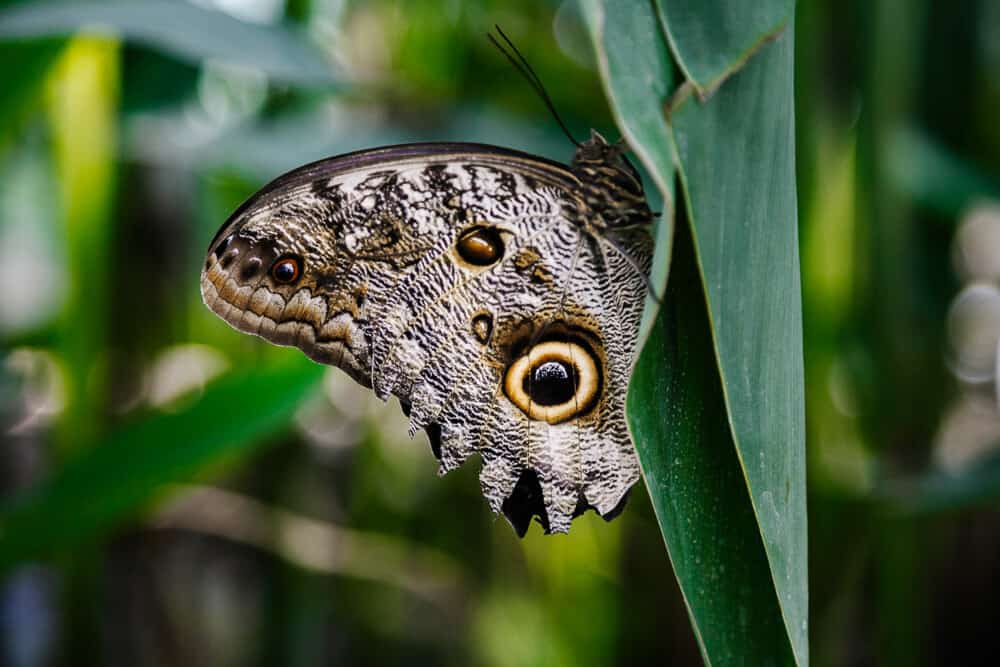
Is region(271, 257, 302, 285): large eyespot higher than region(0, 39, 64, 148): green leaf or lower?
lower

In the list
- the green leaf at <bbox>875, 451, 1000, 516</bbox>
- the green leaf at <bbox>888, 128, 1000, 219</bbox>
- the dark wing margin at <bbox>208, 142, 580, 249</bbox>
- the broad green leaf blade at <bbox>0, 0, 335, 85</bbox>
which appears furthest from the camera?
the green leaf at <bbox>888, 128, 1000, 219</bbox>

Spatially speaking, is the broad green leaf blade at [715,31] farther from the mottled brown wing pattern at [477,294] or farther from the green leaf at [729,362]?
the mottled brown wing pattern at [477,294]

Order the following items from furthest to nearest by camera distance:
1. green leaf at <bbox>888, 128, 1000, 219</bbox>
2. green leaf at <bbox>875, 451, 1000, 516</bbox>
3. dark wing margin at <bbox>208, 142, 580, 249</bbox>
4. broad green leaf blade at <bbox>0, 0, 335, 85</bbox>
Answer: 1. green leaf at <bbox>888, 128, 1000, 219</bbox>
2. green leaf at <bbox>875, 451, 1000, 516</bbox>
3. broad green leaf blade at <bbox>0, 0, 335, 85</bbox>
4. dark wing margin at <bbox>208, 142, 580, 249</bbox>

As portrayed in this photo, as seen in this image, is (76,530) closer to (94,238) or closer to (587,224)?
(94,238)

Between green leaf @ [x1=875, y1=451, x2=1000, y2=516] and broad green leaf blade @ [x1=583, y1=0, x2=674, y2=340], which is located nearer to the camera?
broad green leaf blade @ [x1=583, y1=0, x2=674, y2=340]

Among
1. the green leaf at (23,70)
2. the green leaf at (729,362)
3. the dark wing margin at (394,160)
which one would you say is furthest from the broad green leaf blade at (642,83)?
the green leaf at (23,70)

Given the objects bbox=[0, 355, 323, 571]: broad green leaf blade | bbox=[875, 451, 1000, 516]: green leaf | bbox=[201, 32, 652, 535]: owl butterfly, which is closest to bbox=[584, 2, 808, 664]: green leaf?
bbox=[201, 32, 652, 535]: owl butterfly

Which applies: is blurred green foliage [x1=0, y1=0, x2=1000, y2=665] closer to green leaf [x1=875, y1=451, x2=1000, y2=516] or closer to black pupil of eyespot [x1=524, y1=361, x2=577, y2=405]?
green leaf [x1=875, y1=451, x2=1000, y2=516]

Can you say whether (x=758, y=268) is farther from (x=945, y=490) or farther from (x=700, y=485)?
(x=945, y=490)
